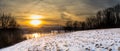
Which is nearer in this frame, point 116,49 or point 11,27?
point 116,49

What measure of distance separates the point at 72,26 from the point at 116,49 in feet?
363

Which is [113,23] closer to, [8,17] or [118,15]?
[118,15]

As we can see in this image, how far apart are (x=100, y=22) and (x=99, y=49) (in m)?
79.2

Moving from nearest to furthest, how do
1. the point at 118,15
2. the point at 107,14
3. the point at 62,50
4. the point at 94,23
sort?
the point at 62,50, the point at 118,15, the point at 107,14, the point at 94,23

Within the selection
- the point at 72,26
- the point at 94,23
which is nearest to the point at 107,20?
the point at 94,23

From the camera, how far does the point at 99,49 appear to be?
10.3m

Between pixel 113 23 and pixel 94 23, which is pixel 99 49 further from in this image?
pixel 94 23

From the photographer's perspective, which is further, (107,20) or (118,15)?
(107,20)

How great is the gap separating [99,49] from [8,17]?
76.6 meters

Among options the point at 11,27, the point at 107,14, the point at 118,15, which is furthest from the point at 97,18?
the point at 11,27

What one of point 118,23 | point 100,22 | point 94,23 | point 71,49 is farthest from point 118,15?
point 71,49

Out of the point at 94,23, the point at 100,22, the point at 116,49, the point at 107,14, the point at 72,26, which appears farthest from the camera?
the point at 72,26

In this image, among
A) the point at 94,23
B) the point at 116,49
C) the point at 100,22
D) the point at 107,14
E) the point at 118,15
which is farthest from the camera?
the point at 94,23

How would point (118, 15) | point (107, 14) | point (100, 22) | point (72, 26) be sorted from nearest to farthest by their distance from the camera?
point (118, 15) < point (107, 14) < point (100, 22) < point (72, 26)
